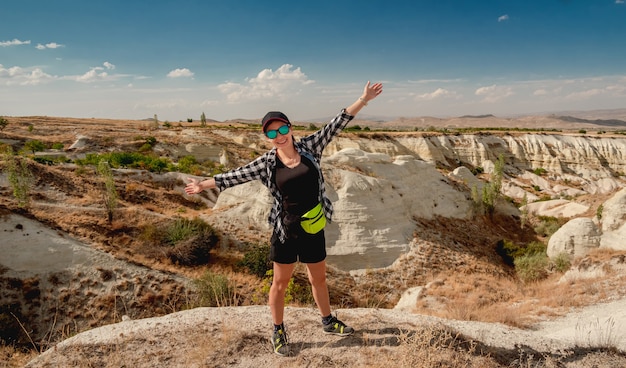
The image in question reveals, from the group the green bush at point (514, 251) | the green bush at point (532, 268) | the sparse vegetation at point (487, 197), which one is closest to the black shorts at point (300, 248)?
the green bush at point (532, 268)

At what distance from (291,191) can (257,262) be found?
32.2 ft

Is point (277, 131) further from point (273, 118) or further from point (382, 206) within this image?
point (382, 206)

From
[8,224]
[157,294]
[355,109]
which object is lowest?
[157,294]

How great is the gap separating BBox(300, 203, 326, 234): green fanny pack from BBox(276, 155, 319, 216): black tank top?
1.7 inches

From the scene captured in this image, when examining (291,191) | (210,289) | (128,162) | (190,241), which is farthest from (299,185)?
(128,162)

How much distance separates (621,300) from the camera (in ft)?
23.5

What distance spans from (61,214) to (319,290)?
563 inches

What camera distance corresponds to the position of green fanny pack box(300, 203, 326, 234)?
3.19 m

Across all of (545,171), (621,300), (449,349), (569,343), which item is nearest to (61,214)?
(449,349)

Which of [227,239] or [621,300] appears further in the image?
[227,239]

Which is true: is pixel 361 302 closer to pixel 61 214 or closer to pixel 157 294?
pixel 157 294

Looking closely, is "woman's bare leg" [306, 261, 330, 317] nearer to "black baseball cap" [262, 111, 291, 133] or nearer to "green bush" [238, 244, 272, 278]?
"black baseball cap" [262, 111, 291, 133]

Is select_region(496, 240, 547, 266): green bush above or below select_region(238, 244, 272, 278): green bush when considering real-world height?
below

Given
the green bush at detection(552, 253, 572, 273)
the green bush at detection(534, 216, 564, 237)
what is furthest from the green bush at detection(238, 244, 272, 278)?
the green bush at detection(534, 216, 564, 237)
